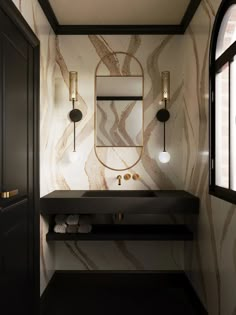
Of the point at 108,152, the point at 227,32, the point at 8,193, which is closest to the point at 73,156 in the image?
the point at 108,152

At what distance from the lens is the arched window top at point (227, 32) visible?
6.32 feet

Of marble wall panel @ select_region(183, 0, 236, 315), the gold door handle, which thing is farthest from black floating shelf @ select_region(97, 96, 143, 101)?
the gold door handle

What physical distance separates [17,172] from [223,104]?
1459mm

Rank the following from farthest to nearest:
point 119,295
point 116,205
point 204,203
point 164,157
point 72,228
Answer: point 164,157 → point 72,228 → point 119,295 → point 116,205 → point 204,203

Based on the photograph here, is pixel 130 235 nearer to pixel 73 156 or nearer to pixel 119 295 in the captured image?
pixel 119 295

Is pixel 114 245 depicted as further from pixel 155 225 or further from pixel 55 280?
pixel 55 280

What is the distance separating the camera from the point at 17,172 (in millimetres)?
1976

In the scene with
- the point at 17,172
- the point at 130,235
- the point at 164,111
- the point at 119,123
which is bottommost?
the point at 130,235

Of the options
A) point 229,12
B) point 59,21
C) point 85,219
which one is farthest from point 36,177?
point 229,12

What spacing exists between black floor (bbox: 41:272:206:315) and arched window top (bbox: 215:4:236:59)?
75.4 inches

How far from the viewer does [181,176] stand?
10.1ft

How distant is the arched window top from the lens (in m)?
→ 1.93

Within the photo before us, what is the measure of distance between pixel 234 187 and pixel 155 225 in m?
1.34

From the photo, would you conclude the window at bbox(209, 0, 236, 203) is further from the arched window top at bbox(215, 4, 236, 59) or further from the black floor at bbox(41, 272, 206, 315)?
the black floor at bbox(41, 272, 206, 315)
